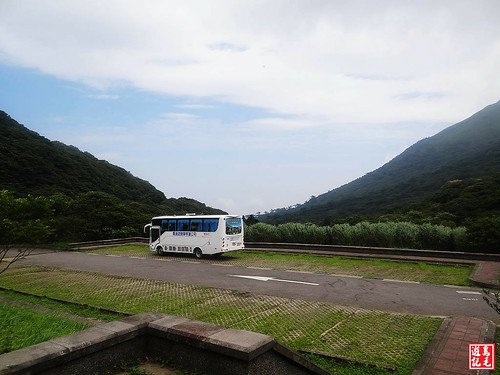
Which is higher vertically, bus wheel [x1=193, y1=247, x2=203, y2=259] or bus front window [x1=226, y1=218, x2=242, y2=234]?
bus front window [x1=226, y1=218, x2=242, y2=234]

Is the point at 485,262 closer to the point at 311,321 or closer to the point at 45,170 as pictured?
the point at 311,321

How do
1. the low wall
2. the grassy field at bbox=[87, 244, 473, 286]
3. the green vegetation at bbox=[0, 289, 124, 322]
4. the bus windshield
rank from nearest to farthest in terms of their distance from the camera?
the low wall
the green vegetation at bbox=[0, 289, 124, 322]
the grassy field at bbox=[87, 244, 473, 286]
the bus windshield

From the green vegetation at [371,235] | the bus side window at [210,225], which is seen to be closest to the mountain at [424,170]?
the green vegetation at [371,235]

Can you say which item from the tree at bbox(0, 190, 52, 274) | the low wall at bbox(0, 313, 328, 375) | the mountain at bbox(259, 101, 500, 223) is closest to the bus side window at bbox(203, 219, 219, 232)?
the tree at bbox(0, 190, 52, 274)

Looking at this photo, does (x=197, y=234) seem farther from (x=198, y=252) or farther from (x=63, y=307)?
(x=63, y=307)

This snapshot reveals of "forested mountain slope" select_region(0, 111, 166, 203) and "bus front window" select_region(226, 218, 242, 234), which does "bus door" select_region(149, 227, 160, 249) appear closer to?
"bus front window" select_region(226, 218, 242, 234)

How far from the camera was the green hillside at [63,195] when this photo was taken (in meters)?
13.4

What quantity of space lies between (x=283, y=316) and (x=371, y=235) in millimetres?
14021

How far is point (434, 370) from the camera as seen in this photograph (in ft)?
21.8

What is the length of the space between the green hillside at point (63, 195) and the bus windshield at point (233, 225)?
8734 millimetres

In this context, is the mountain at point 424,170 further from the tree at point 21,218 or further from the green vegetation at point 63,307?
the green vegetation at point 63,307

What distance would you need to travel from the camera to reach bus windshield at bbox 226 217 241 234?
21578mm

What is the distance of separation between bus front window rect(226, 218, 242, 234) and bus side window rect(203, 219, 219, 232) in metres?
0.65

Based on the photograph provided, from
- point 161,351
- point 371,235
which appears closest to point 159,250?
point 371,235
